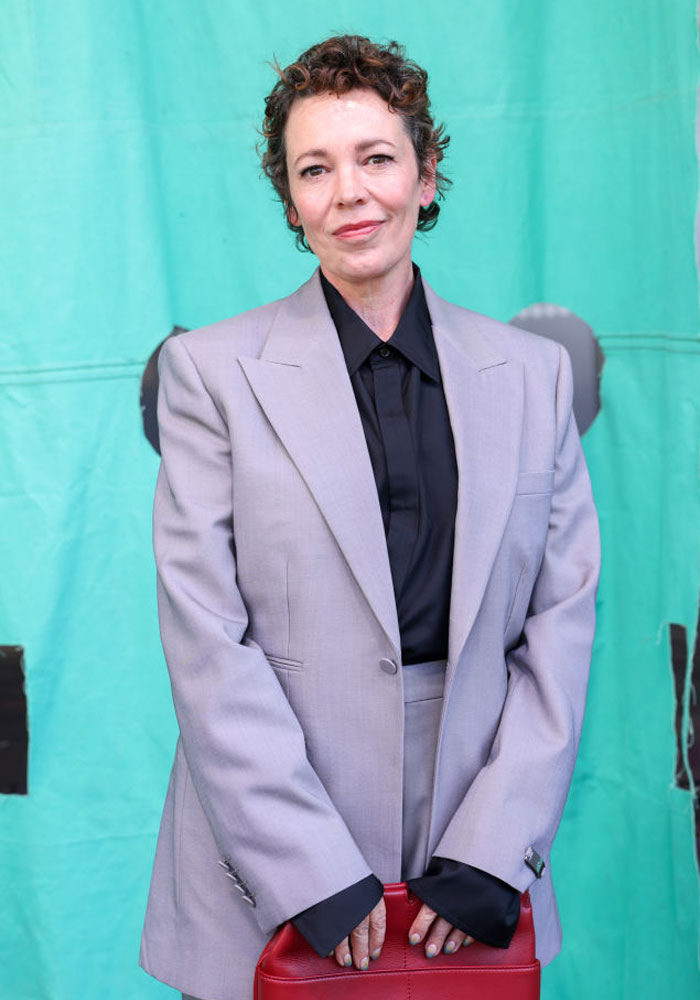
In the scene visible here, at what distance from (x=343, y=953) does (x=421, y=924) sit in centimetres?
9

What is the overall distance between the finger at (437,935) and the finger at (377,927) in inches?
2.0

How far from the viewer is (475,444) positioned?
1.37m

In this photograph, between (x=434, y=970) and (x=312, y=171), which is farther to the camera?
(x=312, y=171)

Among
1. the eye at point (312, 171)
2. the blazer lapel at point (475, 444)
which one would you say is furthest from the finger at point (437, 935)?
the eye at point (312, 171)

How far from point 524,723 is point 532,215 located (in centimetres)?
98

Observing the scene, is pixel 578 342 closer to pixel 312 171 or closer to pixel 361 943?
pixel 312 171

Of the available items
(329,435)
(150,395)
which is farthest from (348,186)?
(150,395)

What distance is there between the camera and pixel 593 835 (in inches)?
84.1

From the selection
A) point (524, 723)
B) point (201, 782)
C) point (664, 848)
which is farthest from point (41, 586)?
point (664, 848)

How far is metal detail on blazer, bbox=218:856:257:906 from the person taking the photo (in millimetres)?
1269

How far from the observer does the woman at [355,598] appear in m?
1.26

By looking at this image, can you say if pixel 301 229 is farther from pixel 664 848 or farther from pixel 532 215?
pixel 664 848

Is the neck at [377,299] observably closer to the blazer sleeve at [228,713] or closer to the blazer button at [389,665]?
the blazer sleeve at [228,713]

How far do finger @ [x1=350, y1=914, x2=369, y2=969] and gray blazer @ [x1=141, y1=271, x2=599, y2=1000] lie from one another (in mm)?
54
